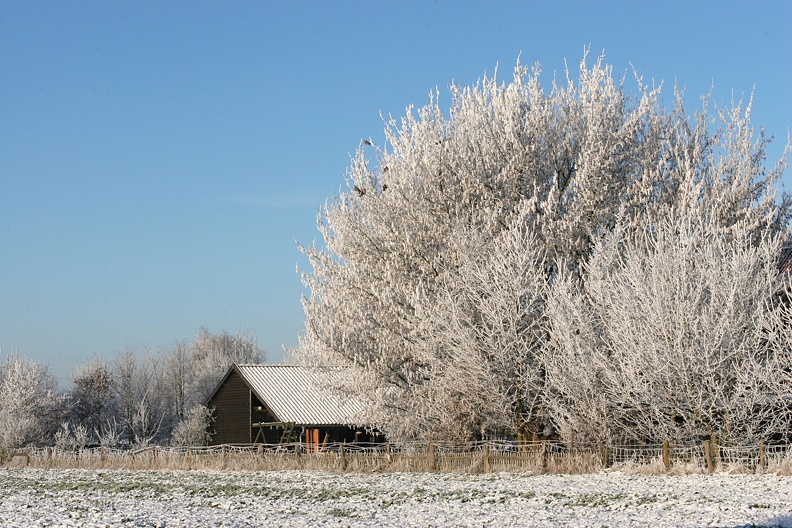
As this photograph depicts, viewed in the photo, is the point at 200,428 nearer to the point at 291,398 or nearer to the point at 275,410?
the point at 291,398

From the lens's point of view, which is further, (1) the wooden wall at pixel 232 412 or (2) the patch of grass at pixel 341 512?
(1) the wooden wall at pixel 232 412

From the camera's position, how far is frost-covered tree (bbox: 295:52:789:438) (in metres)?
25.3

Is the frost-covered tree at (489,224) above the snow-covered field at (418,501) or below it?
above

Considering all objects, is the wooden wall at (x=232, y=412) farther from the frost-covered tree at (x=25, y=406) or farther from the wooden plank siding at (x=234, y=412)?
the frost-covered tree at (x=25, y=406)

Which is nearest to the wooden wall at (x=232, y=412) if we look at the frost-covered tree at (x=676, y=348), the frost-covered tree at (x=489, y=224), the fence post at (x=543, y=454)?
the frost-covered tree at (x=489, y=224)

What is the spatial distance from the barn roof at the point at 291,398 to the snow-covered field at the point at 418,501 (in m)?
19.4

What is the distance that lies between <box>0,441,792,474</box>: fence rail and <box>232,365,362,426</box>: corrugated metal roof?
1050 cm

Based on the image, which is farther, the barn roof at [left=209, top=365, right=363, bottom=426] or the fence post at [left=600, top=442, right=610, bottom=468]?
the barn roof at [left=209, top=365, right=363, bottom=426]

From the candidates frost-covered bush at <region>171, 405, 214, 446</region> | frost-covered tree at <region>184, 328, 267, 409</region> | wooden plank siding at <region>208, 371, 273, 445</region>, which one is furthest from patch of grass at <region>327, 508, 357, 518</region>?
frost-covered tree at <region>184, 328, 267, 409</region>

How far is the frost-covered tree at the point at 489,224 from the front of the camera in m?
25.3

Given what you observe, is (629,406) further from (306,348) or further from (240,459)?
(240,459)

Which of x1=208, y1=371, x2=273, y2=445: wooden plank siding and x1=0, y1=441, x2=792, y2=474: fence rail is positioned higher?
x1=208, y1=371, x2=273, y2=445: wooden plank siding

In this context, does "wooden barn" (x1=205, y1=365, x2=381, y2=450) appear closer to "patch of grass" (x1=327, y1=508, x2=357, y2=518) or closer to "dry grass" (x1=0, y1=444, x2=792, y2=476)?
"dry grass" (x1=0, y1=444, x2=792, y2=476)

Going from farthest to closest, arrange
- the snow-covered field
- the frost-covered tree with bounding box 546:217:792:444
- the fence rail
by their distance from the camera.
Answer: the frost-covered tree with bounding box 546:217:792:444 → the fence rail → the snow-covered field
